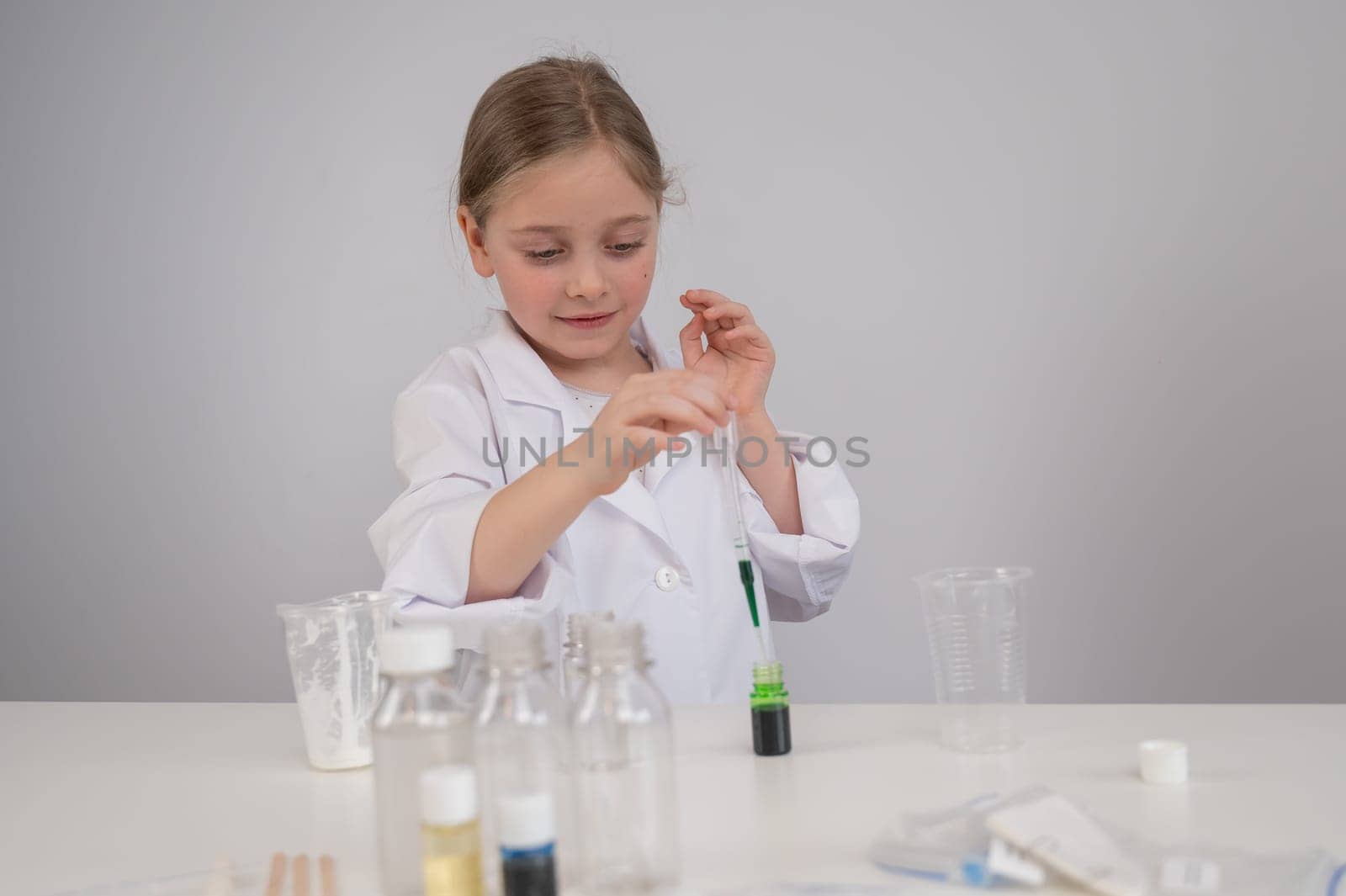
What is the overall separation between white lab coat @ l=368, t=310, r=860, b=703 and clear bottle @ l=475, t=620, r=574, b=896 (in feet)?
2.32

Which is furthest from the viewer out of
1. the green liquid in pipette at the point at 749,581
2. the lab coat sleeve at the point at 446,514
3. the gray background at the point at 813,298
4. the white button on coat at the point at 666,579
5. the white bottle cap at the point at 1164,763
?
the gray background at the point at 813,298

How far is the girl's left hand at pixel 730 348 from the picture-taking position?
1.58 m

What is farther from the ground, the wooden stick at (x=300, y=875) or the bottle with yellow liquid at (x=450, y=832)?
the bottle with yellow liquid at (x=450, y=832)

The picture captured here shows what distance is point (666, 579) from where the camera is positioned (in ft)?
5.25

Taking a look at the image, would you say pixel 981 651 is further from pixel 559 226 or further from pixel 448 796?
pixel 559 226

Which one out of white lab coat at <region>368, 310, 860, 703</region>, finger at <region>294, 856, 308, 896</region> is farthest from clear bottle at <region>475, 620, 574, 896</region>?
white lab coat at <region>368, 310, 860, 703</region>

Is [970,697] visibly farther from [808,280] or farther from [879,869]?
[808,280]

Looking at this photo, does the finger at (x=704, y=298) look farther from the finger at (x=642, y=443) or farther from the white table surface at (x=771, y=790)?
the white table surface at (x=771, y=790)

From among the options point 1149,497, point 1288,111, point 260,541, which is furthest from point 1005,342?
point 260,541

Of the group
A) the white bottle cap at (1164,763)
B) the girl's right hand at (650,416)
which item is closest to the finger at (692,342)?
the girl's right hand at (650,416)

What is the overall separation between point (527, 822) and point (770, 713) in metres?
0.40

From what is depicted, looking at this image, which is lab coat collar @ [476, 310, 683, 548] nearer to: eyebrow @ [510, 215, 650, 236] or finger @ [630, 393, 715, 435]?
eyebrow @ [510, 215, 650, 236]

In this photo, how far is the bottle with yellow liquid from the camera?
0.68 meters

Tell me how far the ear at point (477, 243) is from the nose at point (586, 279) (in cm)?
14
